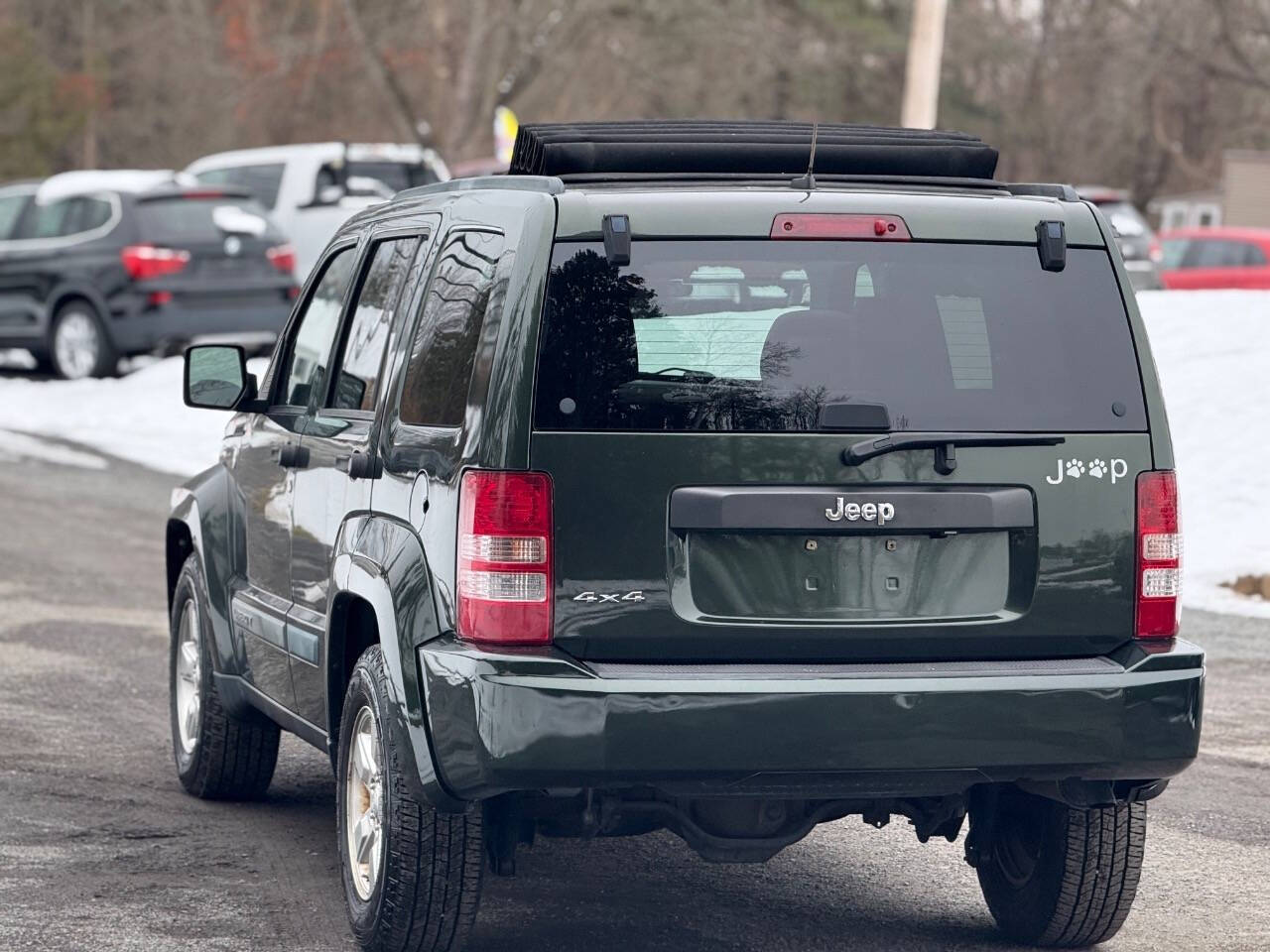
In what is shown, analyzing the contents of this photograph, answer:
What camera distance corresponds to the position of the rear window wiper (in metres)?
4.54

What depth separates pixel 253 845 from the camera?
6.27 metres

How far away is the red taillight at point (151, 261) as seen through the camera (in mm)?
20359

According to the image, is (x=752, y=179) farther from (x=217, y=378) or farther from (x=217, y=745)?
(x=217, y=745)

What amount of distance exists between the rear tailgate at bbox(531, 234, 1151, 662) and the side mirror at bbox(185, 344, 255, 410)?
2063 mm

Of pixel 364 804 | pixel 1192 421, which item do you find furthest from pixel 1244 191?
pixel 364 804

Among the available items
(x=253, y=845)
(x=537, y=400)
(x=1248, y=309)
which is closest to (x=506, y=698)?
(x=537, y=400)

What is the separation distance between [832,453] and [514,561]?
707 millimetres

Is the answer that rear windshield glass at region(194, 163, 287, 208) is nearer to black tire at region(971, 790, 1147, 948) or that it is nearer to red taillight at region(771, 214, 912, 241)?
black tire at region(971, 790, 1147, 948)

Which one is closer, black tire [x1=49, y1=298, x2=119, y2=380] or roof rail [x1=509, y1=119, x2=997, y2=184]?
roof rail [x1=509, y1=119, x2=997, y2=184]

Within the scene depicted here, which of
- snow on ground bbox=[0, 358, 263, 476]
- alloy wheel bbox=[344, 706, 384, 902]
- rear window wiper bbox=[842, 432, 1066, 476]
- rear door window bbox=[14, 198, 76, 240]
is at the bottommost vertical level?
snow on ground bbox=[0, 358, 263, 476]

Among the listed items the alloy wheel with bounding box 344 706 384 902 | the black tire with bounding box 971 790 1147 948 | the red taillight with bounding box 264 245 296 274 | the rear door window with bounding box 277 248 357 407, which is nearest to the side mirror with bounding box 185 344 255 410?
the rear door window with bounding box 277 248 357 407

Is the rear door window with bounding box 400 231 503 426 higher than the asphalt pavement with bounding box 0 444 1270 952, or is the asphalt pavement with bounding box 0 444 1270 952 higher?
the rear door window with bounding box 400 231 503 426

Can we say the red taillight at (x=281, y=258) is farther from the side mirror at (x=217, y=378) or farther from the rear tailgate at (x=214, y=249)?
the side mirror at (x=217, y=378)

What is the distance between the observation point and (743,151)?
5223 millimetres
